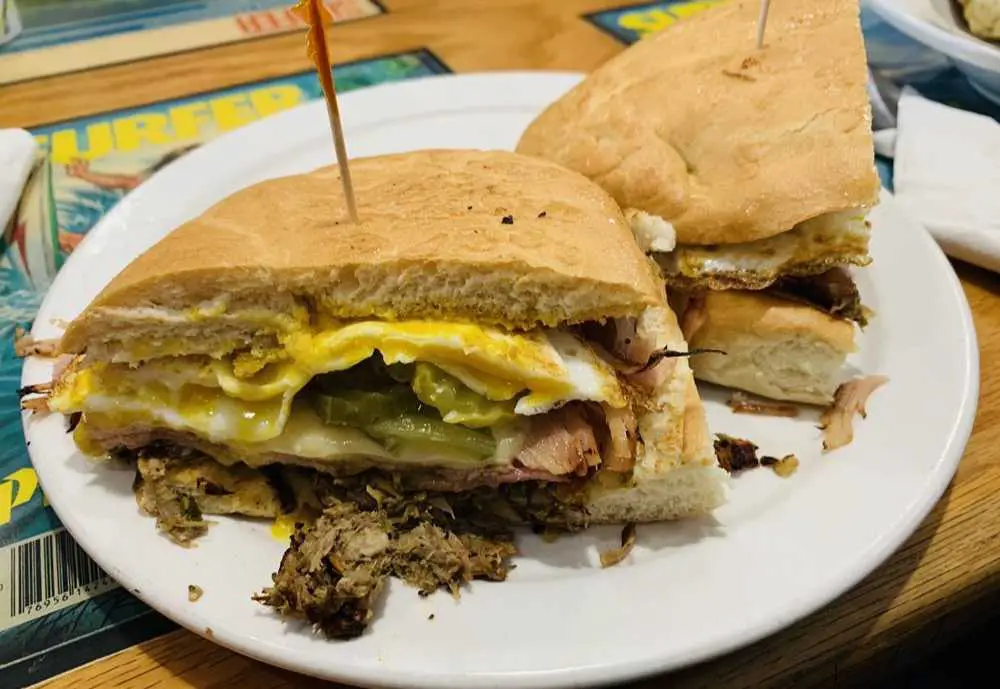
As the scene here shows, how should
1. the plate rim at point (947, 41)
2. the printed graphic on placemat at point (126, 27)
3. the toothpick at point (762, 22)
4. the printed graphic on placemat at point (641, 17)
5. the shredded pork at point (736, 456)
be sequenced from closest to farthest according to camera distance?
the shredded pork at point (736, 456) < the toothpick at point (762, 22) < the plate rim at point (947, 41) < the printed graphic on placemat at point (126, 27) < the printed graphic on placemat at point (641, 17)

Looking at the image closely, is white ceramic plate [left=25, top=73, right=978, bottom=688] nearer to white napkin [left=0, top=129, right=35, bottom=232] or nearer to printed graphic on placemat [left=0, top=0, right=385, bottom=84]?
white napkin [left=0, top=129, right=35, bottom=232]

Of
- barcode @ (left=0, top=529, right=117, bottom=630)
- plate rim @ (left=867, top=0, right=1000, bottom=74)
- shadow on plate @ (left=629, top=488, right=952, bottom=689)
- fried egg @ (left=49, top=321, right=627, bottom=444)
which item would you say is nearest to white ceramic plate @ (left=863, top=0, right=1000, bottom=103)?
plate rim @ (left=867, top=0, right=1000, bottom=74)

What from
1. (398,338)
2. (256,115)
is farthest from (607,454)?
(256,115)

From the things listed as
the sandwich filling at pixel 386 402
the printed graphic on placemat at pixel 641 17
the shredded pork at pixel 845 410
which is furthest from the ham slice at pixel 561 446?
the printed graphic on placemat at pixel 641 17

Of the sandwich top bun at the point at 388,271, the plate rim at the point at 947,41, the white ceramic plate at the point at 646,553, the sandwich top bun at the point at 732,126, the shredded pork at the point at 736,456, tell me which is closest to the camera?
the white ceramic plate at the point at 646,553

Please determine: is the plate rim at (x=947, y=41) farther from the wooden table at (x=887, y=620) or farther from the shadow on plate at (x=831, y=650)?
the shadow on plate at (x=831, y=650)

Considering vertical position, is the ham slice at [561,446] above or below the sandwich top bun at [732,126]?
below

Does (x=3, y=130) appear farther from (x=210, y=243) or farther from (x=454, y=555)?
(x=454, y=555)
